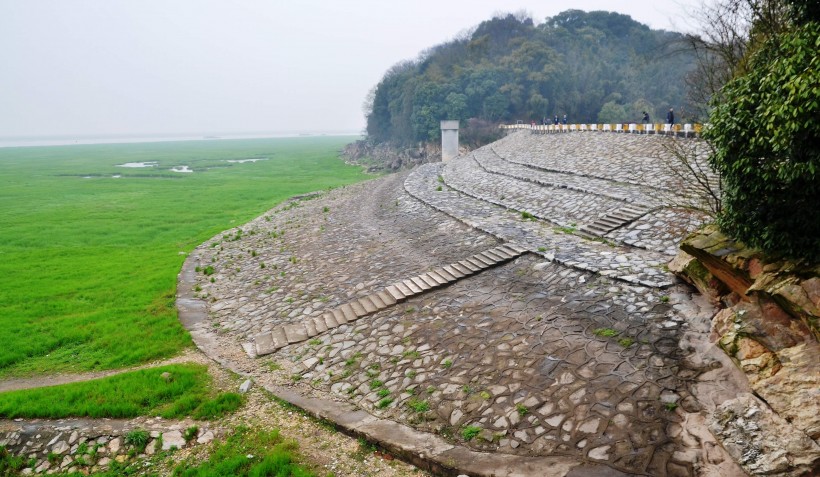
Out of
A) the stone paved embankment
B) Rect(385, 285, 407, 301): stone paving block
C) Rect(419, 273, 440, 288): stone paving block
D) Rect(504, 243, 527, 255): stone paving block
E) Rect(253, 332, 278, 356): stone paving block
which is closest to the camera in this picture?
the stone paved embankment

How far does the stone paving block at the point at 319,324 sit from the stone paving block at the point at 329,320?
90 millimetres

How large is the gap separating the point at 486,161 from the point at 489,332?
26834 millimetres

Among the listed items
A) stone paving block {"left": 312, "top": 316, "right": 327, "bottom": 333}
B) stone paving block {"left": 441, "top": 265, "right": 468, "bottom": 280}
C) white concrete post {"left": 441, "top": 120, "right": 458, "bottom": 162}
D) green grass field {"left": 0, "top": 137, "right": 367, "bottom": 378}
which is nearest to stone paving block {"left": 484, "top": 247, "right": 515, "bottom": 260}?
stone paving block {"left": 441, "top": 265, "right": 468, "bottom": 280}

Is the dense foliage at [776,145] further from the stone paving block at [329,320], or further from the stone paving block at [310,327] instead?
the stone paving block at [310,327]

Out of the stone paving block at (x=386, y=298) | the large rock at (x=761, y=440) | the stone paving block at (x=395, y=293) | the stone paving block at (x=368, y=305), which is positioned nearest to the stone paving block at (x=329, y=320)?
the stone paving block at (x=368, y=305)

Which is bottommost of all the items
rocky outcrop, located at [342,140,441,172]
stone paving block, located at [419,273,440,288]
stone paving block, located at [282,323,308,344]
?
stone paving block, located at [282,323,308,344]

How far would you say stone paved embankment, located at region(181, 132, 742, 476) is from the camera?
25.6ft

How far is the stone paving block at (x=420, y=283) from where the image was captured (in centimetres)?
1390

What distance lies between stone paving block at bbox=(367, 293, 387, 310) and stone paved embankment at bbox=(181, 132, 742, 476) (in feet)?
1.35

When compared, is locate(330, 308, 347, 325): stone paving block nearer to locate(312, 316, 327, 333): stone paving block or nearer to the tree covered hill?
locate(312, 316, 327, 333): stone paving block

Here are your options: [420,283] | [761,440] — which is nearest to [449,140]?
[420,283]

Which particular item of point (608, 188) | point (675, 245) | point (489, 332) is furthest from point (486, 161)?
point (489, 332)

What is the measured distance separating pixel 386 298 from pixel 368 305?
1.87 ft

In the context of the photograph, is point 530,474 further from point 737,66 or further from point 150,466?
point 737,66
